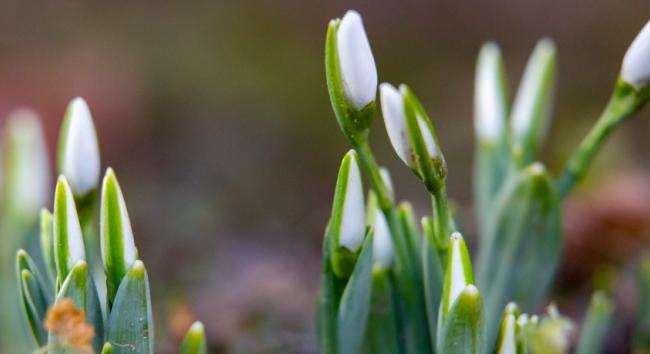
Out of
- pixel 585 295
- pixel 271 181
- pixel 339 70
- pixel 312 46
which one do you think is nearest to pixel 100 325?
pixel 339 70

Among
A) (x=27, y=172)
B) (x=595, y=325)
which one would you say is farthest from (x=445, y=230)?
(x=27, y=172)

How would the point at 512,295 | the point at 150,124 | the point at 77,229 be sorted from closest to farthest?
the point at 77,229 → the point at 512,295 → the point at 150,124

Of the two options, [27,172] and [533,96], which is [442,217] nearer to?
[533,96]

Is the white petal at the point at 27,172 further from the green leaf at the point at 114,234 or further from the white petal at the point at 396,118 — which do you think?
the white petal at the point at 396,118

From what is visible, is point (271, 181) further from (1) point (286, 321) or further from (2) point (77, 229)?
(2) point (77, 229)

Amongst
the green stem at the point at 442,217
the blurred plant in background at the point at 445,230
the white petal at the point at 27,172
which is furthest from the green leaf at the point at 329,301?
the white petal at the point at 27,172

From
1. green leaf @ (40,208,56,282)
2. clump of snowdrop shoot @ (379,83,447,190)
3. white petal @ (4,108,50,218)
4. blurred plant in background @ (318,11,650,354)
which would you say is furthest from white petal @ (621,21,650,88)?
white petal @ (4,108,50,218)

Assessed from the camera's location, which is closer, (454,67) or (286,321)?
(286,321)
